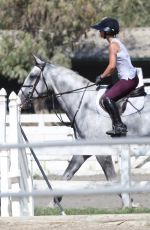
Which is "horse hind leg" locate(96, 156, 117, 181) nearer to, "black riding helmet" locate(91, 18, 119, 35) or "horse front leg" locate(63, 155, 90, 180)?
"horse front leg" locate(63, 155, 90, 180)

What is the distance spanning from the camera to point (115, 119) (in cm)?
1401

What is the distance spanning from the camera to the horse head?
15133 millimetres

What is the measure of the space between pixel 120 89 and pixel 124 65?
365 millimetres

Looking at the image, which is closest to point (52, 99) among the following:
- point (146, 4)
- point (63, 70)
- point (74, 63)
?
point (63, 70)

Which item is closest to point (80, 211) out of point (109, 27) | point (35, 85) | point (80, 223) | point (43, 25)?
point (109, 27)

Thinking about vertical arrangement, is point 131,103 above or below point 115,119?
above

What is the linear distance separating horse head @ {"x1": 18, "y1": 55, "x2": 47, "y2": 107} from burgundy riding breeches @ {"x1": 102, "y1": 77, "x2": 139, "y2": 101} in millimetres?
1449

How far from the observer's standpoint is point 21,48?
982 inches

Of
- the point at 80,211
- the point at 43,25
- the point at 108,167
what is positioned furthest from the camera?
the point at 43,25

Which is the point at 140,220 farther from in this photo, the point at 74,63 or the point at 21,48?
the point at 74,63

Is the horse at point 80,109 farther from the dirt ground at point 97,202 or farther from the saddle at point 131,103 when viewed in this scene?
the dirt ground at point 97,202

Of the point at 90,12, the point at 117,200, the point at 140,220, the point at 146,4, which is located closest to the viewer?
the point at 140,220

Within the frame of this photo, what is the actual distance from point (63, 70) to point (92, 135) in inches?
49.8

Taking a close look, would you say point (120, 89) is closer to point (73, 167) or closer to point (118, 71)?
point (118, 71)
